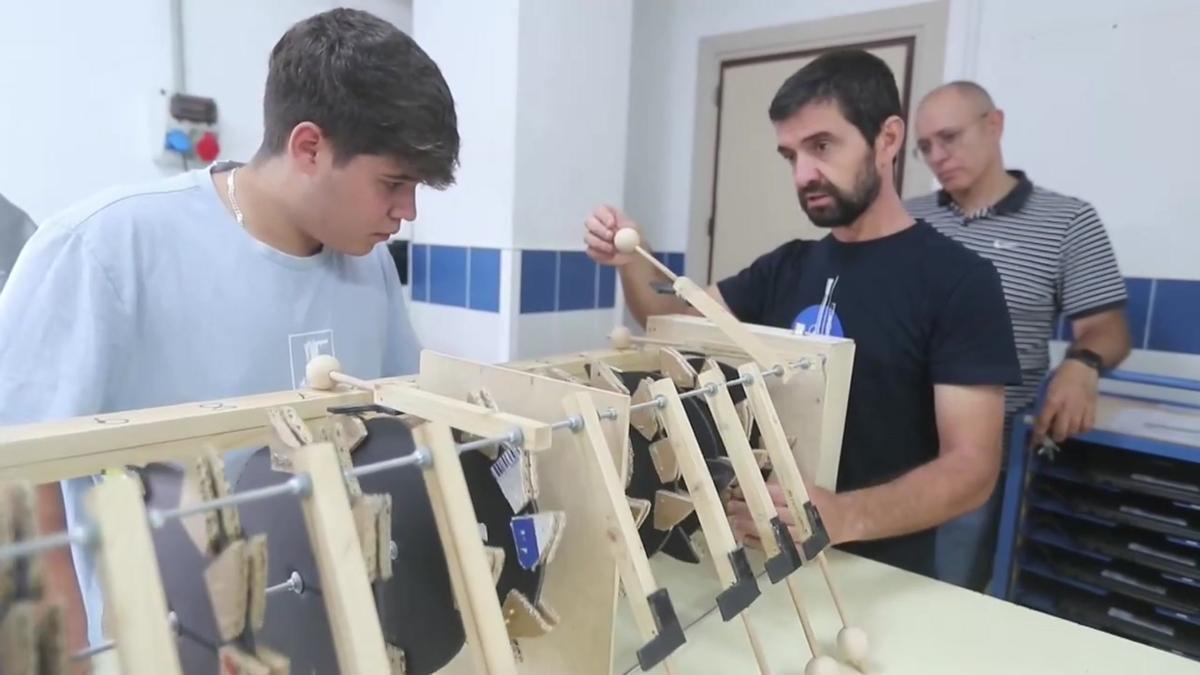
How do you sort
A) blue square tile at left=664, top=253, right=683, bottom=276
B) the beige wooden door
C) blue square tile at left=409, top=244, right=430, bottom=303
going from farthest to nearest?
blue square tile at left=664, top=253, right=683, bottom=276
the beige wooden door
blue square tile at left=409, top=244, right=430, bottom=303

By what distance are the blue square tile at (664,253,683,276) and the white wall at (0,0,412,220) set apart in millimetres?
1464

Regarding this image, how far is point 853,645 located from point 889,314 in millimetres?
527

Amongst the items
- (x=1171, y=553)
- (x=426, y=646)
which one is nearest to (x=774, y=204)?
(x=1171, y=553)

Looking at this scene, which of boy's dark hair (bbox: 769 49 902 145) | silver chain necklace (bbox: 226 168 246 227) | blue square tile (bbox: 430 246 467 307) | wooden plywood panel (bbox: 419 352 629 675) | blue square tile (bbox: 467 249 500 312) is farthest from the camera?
blue square tile (bbox: 430 246 467 307)

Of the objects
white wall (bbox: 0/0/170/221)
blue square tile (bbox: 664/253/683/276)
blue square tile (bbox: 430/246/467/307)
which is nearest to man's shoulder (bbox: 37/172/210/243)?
white wall (bbox: 0/0/170/221)

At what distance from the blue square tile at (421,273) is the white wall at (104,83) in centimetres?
55

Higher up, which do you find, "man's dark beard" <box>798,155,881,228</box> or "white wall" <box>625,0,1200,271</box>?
"white wall" <box>625,0,1200,271</box>

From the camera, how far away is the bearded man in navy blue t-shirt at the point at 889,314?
1001mm

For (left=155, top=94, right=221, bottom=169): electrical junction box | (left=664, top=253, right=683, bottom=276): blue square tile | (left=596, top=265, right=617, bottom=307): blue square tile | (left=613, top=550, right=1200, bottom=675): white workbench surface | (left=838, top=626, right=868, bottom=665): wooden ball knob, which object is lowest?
(left=613, top=550, right=1200, bottom=675): white workbench surface

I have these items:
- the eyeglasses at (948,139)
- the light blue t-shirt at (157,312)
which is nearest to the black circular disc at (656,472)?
the light blue t-shirt at (157,312)

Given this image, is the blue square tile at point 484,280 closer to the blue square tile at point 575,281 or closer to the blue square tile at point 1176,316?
the blue square tile at point 575,281

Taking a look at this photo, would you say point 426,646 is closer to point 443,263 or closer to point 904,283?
point 904,283

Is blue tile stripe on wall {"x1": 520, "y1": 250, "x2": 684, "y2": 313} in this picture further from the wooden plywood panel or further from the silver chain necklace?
the wooden plywood panel

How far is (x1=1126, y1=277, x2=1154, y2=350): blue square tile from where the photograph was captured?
1.82 m
